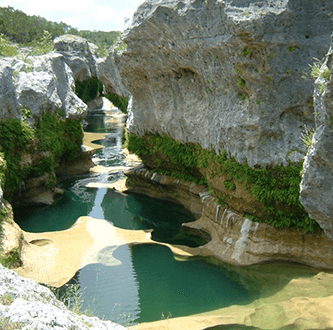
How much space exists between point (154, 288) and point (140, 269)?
1558 millimetres

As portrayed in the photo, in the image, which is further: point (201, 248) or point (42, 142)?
point (42, 142)

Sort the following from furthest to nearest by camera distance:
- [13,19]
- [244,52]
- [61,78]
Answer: [13,19]
[61,78]
[244,52]

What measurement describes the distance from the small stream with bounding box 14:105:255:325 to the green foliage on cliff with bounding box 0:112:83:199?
225cm

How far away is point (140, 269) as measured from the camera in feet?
52.1

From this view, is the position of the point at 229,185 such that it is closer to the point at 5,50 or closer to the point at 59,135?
the point at 59,135

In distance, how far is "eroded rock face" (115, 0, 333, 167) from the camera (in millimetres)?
14039

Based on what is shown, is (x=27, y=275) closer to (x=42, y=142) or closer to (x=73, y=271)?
(x=73, y=271)

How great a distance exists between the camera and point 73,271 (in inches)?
611

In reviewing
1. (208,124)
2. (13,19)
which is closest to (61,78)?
(208,124)

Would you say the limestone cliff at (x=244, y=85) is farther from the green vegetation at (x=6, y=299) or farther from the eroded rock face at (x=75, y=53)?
the eroded rock face at (x=75, y=53)

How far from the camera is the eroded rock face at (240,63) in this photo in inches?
553

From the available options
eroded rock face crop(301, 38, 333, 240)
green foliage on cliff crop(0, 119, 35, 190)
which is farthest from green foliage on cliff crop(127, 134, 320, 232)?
green foliage on cliff crop(0, 119, 35, 190)

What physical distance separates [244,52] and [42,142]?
42.9 ft

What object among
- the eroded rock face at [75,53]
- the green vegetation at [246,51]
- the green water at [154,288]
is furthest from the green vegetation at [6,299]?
Result: the eroded rock face at [75,53]
